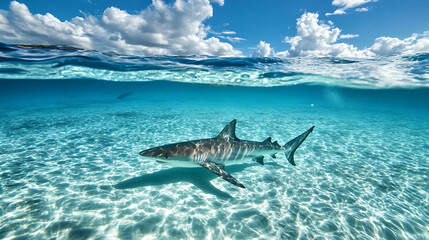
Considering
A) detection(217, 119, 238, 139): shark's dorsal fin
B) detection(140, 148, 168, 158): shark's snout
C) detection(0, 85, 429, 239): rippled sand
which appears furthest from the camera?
detection(217, 119, 238, 139): shark's dorsal fin

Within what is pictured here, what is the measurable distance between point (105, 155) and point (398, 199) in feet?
37.9

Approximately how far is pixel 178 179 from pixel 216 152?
6.27 ft

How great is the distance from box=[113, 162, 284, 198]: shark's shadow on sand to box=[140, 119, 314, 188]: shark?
38.7 inches

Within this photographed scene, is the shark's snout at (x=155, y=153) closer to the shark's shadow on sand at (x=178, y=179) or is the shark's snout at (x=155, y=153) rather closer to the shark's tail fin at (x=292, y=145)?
the shark's shadow on sand at (x=178, y=179)

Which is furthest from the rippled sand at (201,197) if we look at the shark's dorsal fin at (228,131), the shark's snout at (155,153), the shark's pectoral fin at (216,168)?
the shark's dorsal fin at (228,131)

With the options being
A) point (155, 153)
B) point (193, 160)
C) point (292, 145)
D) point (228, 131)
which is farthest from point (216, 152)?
point (292, 145)

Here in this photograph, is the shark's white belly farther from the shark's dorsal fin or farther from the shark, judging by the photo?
the shark's dorsal fin

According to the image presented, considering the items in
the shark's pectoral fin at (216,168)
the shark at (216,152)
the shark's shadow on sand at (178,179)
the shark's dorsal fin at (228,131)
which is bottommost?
the shark's shadow on sand at (178,179)

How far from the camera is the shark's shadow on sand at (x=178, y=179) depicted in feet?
18.7

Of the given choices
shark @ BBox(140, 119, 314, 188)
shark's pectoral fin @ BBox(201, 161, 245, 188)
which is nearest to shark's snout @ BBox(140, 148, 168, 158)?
shark @ BBox(140, 119, 314, 188)

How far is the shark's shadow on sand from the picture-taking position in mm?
5715

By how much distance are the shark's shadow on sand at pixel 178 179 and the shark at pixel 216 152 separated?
3.23 ft

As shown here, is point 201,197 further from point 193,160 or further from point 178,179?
point 178,179

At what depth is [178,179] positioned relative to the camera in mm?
6316
